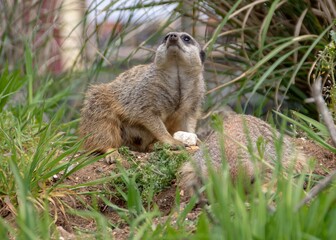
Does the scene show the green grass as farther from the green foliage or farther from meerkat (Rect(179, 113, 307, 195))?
meerkat (Rect(179, 113, 307, 195))

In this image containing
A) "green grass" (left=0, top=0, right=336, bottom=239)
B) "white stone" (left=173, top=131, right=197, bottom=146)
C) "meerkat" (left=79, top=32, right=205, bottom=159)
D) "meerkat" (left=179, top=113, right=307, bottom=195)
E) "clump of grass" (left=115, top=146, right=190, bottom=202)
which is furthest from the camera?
"meerkat" (left=79, top=32, right=205, bottom=159)

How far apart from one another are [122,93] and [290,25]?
1275 millimetres

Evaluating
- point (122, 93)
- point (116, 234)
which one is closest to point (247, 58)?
point (122, 93)

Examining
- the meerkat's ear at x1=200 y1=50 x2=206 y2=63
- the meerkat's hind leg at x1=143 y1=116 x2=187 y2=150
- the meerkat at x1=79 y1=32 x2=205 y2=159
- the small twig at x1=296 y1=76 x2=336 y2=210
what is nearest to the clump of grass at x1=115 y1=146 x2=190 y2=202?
the meerkat's hind leg at x1=143 y1=116 x2=187 y2=150

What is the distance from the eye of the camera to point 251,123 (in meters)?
3.76

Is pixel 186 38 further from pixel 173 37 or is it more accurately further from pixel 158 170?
pixel 158 170

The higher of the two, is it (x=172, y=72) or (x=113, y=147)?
(x=172, y=72)

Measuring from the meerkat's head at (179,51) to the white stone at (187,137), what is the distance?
41 centimetres

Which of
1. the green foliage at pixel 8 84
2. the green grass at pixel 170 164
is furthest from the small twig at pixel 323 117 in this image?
the green foliage at pixel 8 84

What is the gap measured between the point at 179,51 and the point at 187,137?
482 millimetres

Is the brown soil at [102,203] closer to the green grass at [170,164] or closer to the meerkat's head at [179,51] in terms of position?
the green grass at [170,164]

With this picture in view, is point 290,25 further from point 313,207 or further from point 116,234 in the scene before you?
point 313,207

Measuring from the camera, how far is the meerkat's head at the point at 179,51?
4.50m

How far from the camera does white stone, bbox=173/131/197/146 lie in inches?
174
